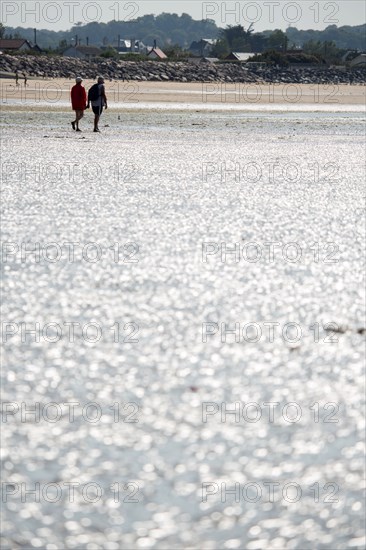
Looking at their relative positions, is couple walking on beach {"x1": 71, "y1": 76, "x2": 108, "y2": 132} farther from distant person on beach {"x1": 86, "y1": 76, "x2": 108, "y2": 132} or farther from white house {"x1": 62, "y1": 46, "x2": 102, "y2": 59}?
white house {"x1": 62, "y1": 46, "x2": 102, "y2": 59}

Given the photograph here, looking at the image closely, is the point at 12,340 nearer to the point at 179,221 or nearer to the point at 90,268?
the point at 90,268

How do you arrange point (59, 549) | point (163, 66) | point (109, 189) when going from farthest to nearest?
point (163, 66)
point (109, 189)
point (59, 549)

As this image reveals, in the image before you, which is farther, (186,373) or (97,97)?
(97,97)

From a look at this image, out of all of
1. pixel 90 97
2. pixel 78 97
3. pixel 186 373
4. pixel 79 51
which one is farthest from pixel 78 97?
pixel 79 51

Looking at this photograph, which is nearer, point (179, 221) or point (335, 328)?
point (335, 328)

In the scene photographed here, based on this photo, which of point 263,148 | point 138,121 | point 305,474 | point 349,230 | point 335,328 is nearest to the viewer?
point 305,474

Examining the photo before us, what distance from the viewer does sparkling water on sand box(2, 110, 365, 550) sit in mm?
4699

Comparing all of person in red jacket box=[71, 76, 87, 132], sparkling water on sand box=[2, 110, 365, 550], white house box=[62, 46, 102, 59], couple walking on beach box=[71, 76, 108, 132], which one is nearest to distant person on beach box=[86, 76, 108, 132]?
couple walking on beach box=[71, 76, 108, 132]

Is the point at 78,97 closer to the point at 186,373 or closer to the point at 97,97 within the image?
the point at 97,97

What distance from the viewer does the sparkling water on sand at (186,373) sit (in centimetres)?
470

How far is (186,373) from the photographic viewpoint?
6.70 m

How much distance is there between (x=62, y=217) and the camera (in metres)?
13.6

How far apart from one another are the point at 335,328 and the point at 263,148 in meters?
21.8

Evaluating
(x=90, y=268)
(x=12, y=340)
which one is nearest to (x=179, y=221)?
(x=90, y=268)
